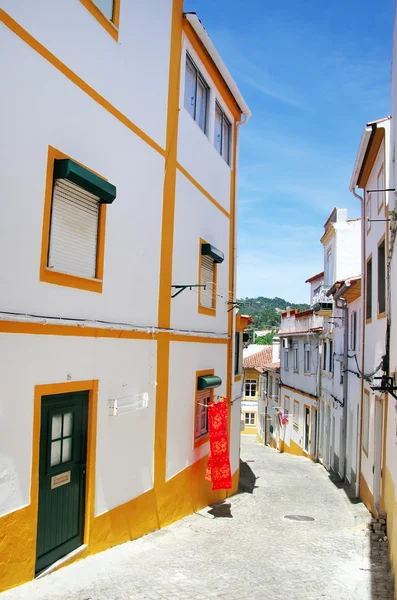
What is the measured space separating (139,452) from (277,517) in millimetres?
4317

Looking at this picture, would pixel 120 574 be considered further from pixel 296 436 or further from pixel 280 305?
pixel 280 305

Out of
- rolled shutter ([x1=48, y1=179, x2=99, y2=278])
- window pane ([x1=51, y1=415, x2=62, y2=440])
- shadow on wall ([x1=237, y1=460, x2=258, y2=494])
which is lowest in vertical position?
shadow on wall ([x1=237, y1=460, x2=258, y2=494])

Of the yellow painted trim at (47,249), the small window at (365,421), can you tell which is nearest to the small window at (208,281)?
the small window at (365,421)

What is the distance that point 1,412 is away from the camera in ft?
18.1

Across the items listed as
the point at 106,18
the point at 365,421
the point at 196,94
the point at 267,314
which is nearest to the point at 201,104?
the point at 196,94

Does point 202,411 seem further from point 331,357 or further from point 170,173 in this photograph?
point 331,357

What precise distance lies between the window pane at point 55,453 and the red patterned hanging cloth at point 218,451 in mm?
5066

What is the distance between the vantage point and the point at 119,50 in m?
7.89

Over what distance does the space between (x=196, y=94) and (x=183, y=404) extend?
6111 millimetres

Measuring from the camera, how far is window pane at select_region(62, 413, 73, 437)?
6.71 metres

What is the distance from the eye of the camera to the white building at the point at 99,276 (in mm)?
5805

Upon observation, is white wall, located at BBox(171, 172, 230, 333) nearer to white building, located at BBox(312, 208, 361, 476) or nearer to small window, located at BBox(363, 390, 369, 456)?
small window, located at BBox(363, 390, 369, 456)

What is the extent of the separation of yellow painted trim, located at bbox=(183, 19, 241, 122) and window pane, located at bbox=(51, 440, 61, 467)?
25.5ft

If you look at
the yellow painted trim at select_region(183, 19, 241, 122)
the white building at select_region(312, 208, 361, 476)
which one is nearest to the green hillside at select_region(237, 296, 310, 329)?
the white building at select_region(312, 208, 361, 476)
